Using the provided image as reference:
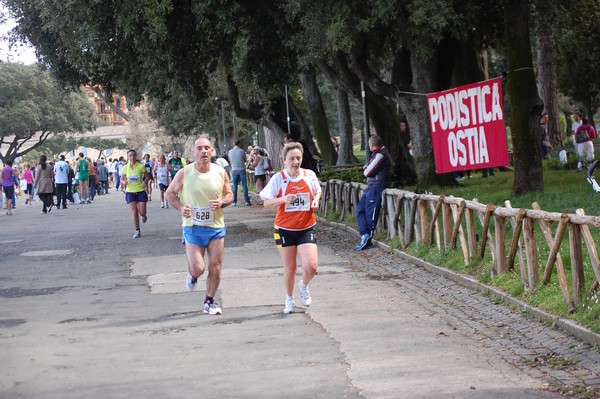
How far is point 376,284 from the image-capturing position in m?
12.7

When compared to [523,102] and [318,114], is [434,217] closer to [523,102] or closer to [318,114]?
[523,102]

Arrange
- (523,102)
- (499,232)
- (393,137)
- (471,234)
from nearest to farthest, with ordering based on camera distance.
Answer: (499,232)
(471,234)
(523,102)
(393,137)

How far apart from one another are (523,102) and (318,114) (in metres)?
17.6

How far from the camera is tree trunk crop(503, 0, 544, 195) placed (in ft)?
60.7

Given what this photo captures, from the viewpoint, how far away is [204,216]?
10750 millimetres

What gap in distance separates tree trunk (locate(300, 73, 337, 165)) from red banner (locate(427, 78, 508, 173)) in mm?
16085

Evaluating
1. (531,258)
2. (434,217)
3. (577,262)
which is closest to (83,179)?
(434,217)

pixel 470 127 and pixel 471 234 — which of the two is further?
pixel 470 127

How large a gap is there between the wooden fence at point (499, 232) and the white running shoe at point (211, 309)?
10.2ft

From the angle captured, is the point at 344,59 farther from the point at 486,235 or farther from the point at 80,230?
the point at 486,235

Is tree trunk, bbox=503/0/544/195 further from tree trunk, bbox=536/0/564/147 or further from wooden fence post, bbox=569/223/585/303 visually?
tree trunk, bbox=536/0/564/147

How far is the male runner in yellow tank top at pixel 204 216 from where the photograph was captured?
10.7m

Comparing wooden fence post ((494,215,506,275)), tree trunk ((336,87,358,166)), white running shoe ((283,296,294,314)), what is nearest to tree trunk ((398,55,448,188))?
wooden fence post ((494,215,506,275))

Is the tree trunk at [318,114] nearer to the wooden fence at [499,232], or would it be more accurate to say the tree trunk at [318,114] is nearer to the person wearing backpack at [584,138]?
the person wearing backpack at [584,138]
